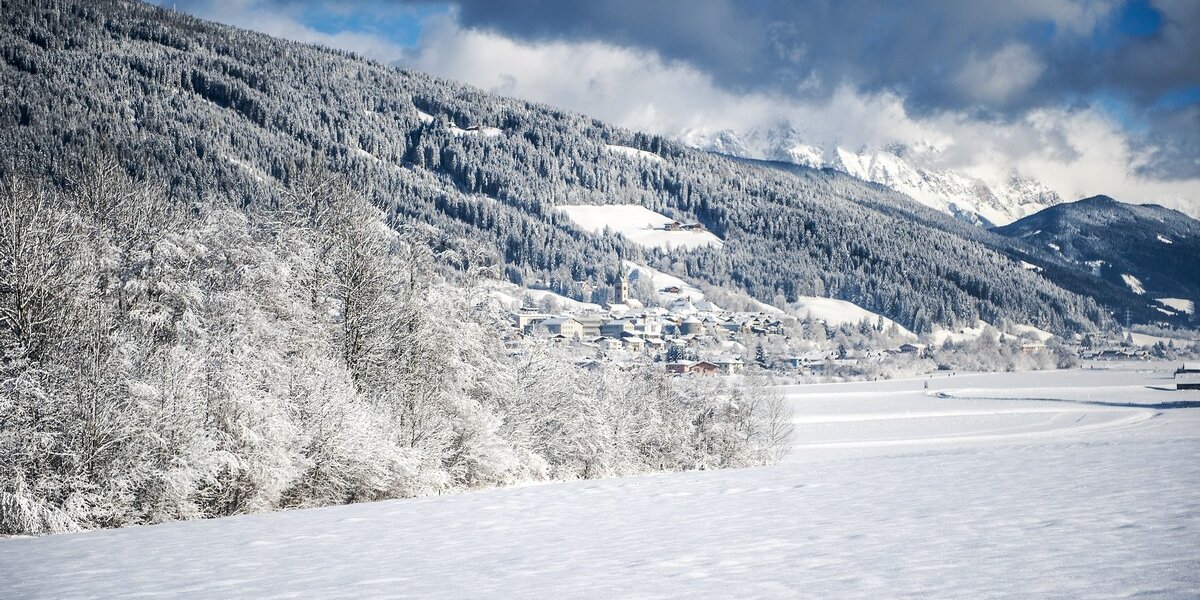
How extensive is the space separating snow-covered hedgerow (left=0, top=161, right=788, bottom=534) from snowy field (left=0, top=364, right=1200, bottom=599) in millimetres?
2011

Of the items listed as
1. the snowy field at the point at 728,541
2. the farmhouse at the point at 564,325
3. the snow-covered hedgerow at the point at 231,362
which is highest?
the farmhouse at the point at 564,325

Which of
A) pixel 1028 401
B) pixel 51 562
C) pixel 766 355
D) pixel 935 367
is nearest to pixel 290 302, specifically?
pixel 51 562

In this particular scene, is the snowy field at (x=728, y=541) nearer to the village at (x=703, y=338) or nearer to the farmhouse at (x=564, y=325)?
the village at (x=703, y=338)

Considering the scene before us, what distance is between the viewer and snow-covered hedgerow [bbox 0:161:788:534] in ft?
60.8

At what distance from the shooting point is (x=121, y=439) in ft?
60.9

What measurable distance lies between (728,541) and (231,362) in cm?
1376

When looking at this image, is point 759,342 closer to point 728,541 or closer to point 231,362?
point 231,362

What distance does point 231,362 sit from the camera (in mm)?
21203

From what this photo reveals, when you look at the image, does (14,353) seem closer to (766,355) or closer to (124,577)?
(124,577)

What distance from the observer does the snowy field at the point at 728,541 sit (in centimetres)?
915

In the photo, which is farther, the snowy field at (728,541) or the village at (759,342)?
the village at (759,342)

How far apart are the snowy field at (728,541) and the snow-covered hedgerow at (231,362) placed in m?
2.01

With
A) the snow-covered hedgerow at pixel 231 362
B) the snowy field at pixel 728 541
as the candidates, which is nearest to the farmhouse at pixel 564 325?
the snow-covered hedgerow at pixel 231 362

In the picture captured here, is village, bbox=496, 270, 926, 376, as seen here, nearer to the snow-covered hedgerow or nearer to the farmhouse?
the farmhouse
